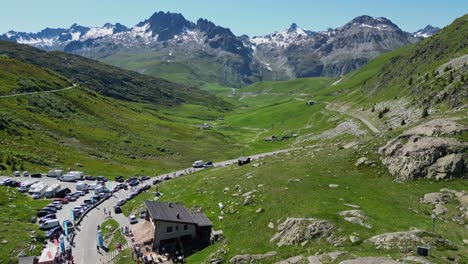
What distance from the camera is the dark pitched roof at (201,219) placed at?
64231mm

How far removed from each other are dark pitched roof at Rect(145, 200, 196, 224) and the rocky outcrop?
31318mm

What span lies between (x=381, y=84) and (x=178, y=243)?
14961cm

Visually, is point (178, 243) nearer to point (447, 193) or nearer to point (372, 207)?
point (372, 207)

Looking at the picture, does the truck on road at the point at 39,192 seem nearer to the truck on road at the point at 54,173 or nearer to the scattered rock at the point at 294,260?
the truck on road at the point at 54,173

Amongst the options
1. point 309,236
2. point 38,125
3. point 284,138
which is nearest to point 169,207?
point 309,236

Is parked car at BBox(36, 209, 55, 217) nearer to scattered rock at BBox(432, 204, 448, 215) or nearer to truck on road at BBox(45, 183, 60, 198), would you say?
truck on road at BBox(45, 183, 60, 198)

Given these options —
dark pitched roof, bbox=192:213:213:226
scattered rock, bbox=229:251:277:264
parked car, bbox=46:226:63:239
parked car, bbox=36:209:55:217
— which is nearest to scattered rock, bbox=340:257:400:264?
scattered rock, bbox=229:251:277:264

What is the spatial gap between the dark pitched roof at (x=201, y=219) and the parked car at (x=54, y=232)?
96.8ft

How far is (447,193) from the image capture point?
56.5m

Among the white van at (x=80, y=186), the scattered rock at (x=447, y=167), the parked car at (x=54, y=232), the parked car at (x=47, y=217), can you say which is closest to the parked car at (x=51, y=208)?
the parked car at (x=47, y=217)

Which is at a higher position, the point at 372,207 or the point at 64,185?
the point at 64,185

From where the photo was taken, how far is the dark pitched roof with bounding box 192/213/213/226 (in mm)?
64231

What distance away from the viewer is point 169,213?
2594 inches

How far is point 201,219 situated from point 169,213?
5.71 m
